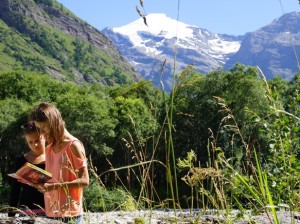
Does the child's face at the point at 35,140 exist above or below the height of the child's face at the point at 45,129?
below

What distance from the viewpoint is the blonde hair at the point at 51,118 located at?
4.03 meters

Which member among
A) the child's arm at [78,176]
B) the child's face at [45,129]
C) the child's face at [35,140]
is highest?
the child's face at [45,129]

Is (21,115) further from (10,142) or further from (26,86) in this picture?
(26,86)

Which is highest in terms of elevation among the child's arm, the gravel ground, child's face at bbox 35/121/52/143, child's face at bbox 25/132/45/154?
child's face at bbox 35/121/52/143

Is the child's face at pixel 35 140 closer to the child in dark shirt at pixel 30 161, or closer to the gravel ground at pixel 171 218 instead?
the child in dark shirt at pixel 30 161

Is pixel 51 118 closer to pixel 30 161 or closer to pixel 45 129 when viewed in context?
pixel 45 129

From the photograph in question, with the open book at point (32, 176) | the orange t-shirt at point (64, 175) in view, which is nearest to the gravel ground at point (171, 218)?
the orange t-shirt at point (64, 175)

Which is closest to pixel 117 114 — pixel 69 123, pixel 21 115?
pixel 69 123

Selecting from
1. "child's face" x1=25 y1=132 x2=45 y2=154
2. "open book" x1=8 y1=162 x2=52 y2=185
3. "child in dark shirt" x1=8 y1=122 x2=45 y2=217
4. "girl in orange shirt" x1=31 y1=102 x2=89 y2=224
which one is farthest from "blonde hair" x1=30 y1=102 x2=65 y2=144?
"child's face" x1=25 y1=132 x2=45 y2=154

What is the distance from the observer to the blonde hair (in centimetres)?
403

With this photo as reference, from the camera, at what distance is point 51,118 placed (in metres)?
4.03

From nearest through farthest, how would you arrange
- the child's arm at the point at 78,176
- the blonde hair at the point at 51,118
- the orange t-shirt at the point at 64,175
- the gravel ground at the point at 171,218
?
1. the gravel ground at the point at 171,218
2. the child's arm at the point at 78,176
3. the orange t-shirt at the point at 64,175
4. the blonde hair at the point at 51,118

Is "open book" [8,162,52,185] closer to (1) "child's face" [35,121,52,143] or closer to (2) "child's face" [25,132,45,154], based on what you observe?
(1) "child's face" [35,121,52,143]

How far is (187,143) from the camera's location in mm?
48469
